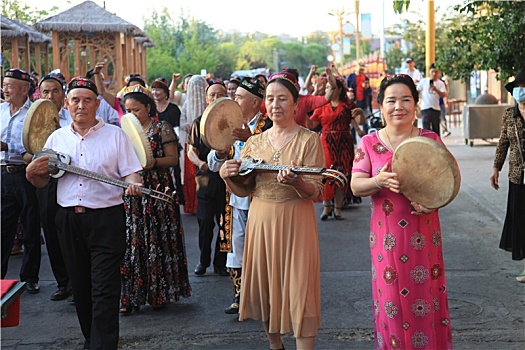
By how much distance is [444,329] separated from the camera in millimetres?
4824

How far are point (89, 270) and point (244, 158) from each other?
4.38 feet

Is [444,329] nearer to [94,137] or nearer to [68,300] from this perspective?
[94,137]

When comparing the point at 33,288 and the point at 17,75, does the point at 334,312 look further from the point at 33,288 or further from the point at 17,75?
the point at 17,75

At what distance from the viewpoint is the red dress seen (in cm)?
1133

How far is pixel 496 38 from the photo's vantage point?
369 inches

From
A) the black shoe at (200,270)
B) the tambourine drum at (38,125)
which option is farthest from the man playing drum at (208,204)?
the tambourine drum at (38,125)

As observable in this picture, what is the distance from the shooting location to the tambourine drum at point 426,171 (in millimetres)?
4441

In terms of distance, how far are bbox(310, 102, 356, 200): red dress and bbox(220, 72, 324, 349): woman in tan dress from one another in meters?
5.88

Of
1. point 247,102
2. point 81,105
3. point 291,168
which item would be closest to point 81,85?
point 81,105

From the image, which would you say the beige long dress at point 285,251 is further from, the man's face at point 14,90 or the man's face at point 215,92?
the man's face at point 14,90

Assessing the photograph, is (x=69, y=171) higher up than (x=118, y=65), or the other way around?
(x=118, y=65)

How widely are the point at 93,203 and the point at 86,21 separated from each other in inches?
610

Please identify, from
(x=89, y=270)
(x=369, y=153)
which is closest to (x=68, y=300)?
(x=89, y=270)

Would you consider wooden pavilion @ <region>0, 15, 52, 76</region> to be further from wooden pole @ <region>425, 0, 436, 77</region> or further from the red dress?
wooden pole @ <region>425, 0, 436, 77</region>
